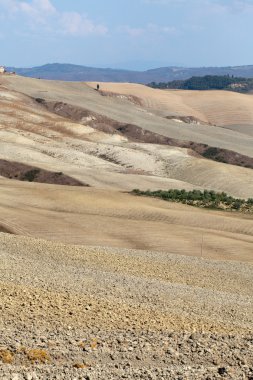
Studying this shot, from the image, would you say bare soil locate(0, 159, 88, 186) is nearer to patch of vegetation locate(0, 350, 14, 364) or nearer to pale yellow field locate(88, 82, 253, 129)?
patch of vegetation locate(0, 350, 14, 364)

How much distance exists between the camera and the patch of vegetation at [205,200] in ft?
162

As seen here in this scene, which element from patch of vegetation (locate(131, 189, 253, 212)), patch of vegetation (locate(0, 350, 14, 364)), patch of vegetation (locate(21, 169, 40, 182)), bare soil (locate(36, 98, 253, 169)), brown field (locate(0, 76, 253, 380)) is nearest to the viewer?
patch of vegetation (locate(0, 350, 14, 364))

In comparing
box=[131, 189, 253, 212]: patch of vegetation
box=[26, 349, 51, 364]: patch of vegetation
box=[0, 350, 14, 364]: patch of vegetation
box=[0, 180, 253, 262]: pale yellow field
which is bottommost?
box=[131, 189, 253, 212]: patch of vegetation

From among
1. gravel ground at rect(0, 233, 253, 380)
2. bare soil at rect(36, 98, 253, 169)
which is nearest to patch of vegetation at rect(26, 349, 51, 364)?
gravel ground at rect(0, 233, 253, 380)

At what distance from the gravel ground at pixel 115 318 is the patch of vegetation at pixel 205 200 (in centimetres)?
2208

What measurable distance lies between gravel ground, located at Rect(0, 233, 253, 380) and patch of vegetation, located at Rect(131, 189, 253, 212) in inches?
869

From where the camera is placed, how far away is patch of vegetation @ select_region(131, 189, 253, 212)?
162ft

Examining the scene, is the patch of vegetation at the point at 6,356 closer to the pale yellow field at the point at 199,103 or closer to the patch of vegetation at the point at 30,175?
the patch of vegetation at the point at 30,175

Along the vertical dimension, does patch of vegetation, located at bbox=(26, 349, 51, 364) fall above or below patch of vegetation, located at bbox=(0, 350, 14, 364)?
below

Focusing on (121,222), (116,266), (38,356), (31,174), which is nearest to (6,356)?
(38,356)

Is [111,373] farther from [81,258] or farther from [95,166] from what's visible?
[95,166]

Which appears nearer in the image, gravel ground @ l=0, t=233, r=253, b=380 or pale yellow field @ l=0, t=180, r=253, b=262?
gravel ground @ l=0, t=233, r=253, b=380

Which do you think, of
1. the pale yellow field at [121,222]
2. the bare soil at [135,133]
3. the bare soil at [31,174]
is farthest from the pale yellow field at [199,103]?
the pale yellow field at [121,222]

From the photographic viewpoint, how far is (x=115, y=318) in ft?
54.8
